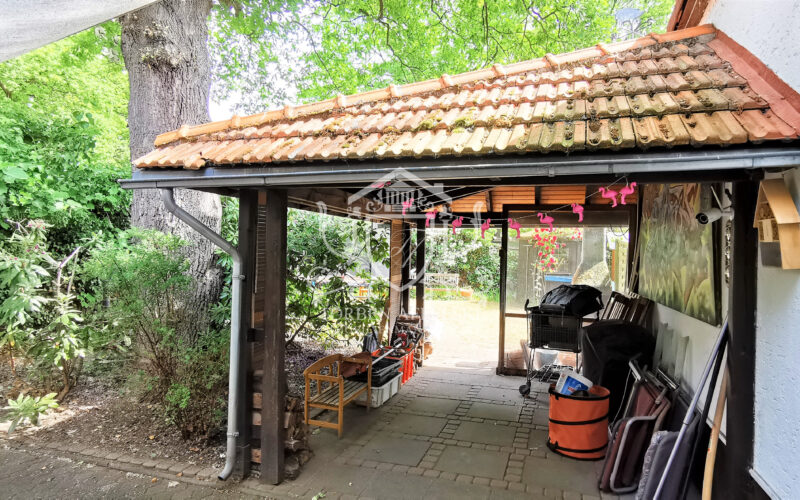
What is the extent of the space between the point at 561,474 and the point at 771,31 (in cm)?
368

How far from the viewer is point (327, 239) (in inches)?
245

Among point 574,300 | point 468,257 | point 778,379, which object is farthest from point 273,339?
point 468,257

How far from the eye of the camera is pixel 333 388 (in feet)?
17.6

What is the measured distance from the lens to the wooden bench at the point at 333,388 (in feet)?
15.6

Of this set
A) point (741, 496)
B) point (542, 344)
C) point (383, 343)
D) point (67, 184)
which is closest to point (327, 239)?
point (383, 343)

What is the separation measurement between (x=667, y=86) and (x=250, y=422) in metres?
4.12

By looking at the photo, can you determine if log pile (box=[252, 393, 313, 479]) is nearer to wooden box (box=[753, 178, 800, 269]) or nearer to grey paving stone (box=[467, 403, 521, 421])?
grey paving stone (box=[467, 403, 521, 421])

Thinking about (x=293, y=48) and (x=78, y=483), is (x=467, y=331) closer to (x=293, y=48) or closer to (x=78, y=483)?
(x=78, y=483)

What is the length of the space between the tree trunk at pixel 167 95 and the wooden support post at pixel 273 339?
6.84 feet

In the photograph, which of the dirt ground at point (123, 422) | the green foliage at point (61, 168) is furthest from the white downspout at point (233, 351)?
the green foliage at point (61, 168)

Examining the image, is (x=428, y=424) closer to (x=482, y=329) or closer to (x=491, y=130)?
(x=491, y=130)

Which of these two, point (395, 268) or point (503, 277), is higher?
point (395, 268)

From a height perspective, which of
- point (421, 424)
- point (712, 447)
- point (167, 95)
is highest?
point (167, 95)

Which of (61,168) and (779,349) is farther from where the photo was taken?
(61,168)
